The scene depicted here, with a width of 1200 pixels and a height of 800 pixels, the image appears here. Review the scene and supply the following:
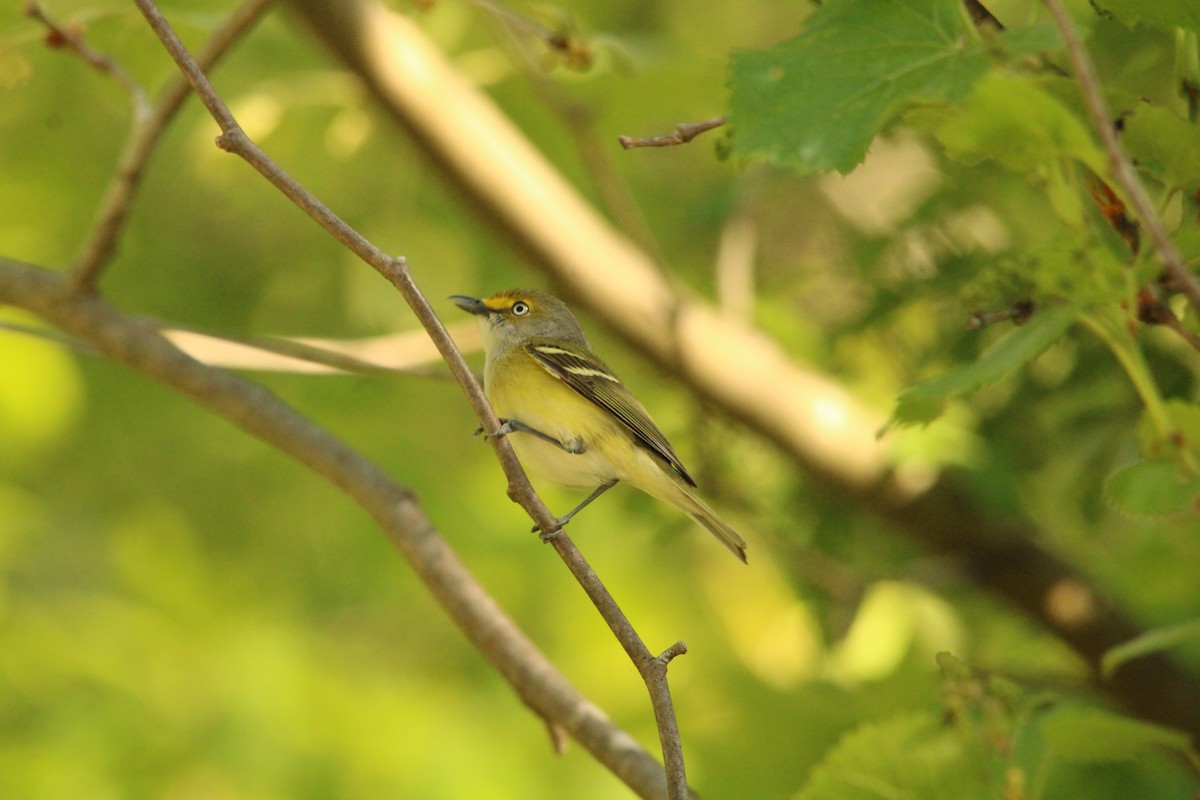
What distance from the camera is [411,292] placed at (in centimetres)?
223

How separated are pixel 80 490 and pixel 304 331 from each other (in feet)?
7.09

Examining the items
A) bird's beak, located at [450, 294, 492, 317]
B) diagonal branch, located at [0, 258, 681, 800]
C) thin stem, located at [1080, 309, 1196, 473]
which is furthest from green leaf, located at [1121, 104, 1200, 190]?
bird's beak, located at [450, 294, 492, 317]

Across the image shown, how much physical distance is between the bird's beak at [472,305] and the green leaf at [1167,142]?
114 inches

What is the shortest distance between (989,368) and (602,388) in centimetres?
234

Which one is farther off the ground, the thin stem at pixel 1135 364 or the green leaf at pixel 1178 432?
the thin stem at pixel 1135 364

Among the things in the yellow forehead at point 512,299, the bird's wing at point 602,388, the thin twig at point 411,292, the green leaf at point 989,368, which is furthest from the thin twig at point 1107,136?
the yellow forehead at point 512,299

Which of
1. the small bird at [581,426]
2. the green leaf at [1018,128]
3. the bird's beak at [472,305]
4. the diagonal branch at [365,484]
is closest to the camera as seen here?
the green leaf at [1018,128]

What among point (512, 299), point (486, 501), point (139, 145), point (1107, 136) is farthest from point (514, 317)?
point (1107, 136)

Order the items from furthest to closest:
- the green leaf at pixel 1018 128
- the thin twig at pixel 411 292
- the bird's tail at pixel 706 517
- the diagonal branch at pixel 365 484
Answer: the bird's tail at pixel 706 517, the diagonal branch at pixel 365 484, the thin twig at pixel 411 292, the green leaf at pixel 1018 128

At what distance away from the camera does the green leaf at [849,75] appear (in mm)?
1901

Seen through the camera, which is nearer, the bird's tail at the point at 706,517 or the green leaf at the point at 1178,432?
the green leaf at the point at 1178,432

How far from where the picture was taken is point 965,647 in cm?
518

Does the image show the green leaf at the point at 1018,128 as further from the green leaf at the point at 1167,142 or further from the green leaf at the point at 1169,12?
the green leaf at the point at 1169,12

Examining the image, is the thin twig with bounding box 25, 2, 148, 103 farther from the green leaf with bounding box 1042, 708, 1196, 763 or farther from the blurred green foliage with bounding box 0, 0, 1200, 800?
the green leaf with bounding box 1042, 708, 1196, 763
